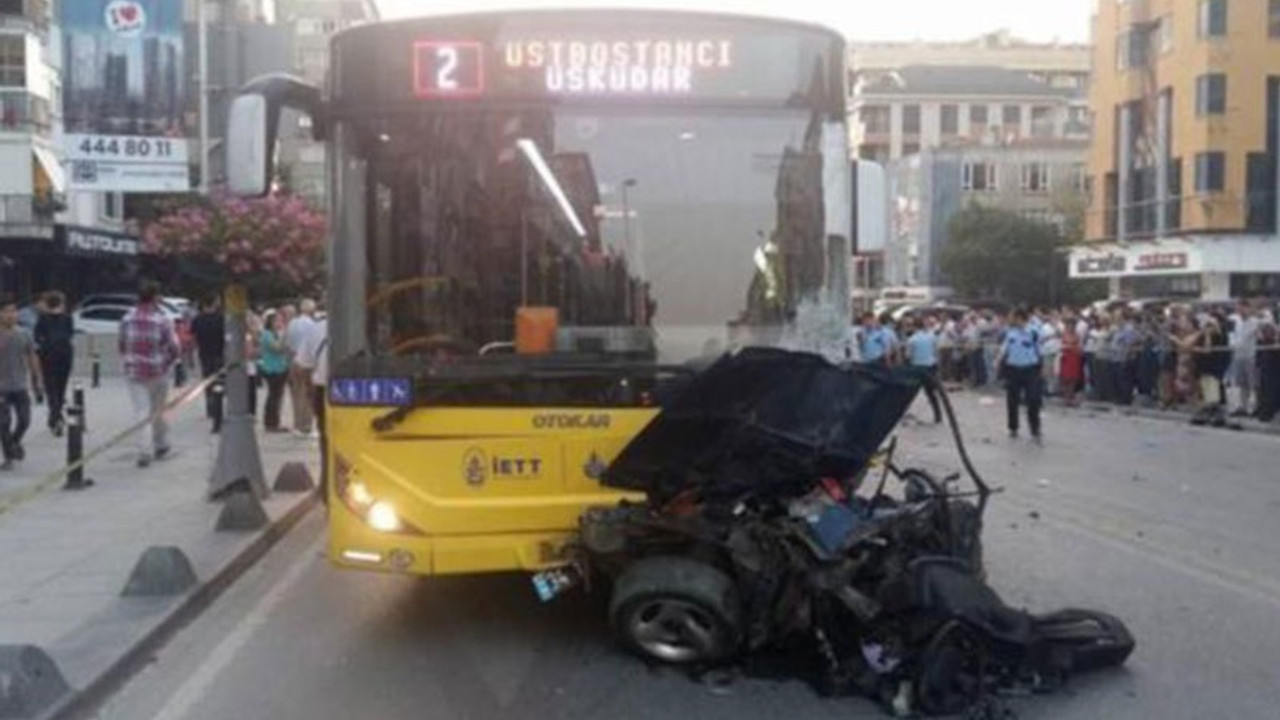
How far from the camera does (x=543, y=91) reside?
24.7ft

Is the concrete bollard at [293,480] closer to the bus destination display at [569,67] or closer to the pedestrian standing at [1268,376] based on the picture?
the bus destination display at [569,67]

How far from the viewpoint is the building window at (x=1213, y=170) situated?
56719mm

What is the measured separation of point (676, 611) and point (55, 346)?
12.5 meters

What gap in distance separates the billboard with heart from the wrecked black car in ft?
50.9

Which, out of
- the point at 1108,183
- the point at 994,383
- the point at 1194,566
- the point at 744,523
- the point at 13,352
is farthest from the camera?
the point at 1108,183

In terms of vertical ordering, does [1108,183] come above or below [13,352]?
above

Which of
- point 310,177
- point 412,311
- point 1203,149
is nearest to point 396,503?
point 412,311

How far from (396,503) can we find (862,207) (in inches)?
107

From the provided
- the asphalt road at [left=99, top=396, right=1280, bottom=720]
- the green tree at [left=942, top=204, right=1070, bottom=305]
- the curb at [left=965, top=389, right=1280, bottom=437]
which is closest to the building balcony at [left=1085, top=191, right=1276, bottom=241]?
the green tree at [left=942, top=204, right=1070, bottom=305]

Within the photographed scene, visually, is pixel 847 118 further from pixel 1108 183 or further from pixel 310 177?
pixel 1108 183

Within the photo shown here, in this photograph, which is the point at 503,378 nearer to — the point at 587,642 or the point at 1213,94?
the point at 587,642

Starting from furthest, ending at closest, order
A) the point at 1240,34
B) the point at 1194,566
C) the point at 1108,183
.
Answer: the point at 1108,183, the point at 1240,34, the point at 1194,566

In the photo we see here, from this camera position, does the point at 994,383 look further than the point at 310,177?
No

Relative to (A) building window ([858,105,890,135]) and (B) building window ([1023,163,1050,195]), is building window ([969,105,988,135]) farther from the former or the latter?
(B) building window ([1023,163,1050,195])
